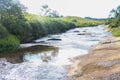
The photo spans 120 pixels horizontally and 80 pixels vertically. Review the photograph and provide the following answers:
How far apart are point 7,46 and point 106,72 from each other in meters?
28.4

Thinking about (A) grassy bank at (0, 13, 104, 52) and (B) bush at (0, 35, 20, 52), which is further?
(A) grassy bank at (0, 13, 104, 52)

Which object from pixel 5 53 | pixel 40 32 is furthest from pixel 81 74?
pixel 40 32

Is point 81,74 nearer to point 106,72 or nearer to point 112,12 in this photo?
point 106,72

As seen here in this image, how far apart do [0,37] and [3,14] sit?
488 inches

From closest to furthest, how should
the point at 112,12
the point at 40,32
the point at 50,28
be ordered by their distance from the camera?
the point at 40,32
the point at 50,28
the point at 112,12

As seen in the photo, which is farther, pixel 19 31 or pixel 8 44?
pixel 19 31

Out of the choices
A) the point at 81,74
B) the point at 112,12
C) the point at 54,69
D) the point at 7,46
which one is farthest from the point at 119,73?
the point at 112,12

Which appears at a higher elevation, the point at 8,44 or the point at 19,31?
the point at 19,31

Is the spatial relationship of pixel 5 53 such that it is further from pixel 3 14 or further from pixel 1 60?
pixel 3 14

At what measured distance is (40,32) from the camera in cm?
8844

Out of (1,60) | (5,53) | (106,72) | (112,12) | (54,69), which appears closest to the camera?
(106,72)

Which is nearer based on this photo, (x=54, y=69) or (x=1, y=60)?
(x=54, y=69)

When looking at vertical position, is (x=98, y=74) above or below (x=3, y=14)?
below

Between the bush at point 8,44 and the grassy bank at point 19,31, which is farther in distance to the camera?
the grassy bank at point 19,31
